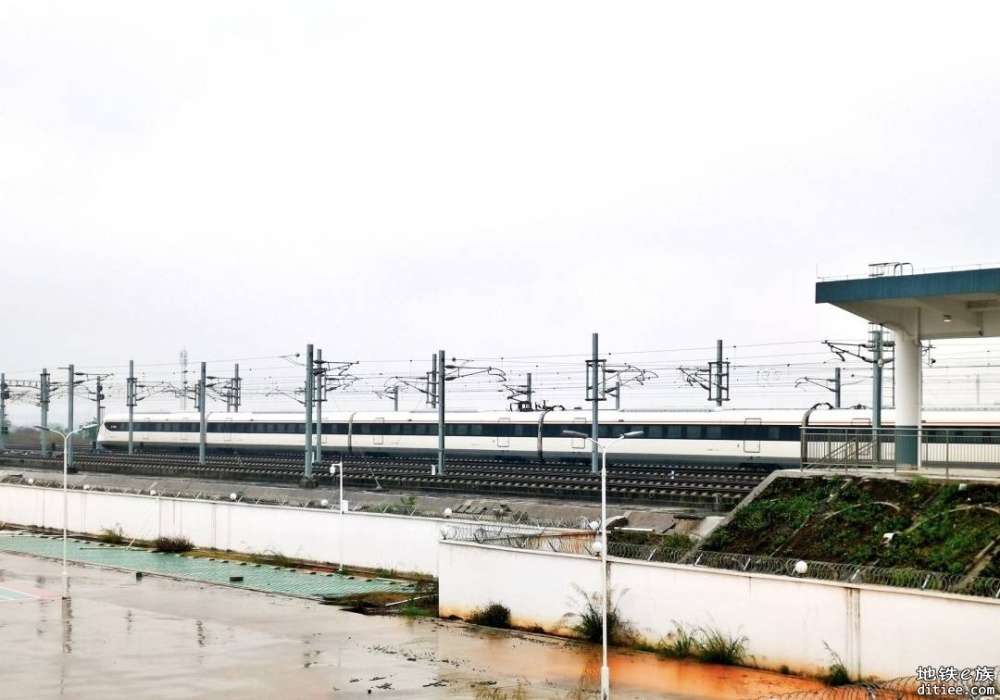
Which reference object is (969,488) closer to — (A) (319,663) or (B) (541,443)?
(A) (319,663)

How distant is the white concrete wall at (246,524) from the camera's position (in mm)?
41031

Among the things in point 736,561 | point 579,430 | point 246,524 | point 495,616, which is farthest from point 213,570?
point 579,430

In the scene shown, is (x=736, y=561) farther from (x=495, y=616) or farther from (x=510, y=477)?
(x=510, y=477)

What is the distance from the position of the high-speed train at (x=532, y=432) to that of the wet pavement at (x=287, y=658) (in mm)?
13111

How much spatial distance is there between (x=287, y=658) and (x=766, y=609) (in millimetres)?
11916

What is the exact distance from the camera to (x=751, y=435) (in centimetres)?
5953

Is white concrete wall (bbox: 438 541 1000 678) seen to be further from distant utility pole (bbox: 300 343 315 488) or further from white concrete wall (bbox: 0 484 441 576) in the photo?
distant utility pole (bbox: 300 343 315 488)

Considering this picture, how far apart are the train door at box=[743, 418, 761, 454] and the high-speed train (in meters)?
0.05

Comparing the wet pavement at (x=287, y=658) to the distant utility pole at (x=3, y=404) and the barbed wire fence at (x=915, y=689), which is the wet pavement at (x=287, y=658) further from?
the distant utility pole at (x=3, y=404)

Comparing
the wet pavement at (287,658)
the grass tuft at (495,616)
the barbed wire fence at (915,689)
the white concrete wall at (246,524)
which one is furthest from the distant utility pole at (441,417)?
the barbed wire fence at (915,689)

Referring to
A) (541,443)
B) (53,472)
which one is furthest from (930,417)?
(53,472)

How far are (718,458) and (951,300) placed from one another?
3035cm

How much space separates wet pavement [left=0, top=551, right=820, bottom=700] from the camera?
970 inches

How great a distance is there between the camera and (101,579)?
140 ft
